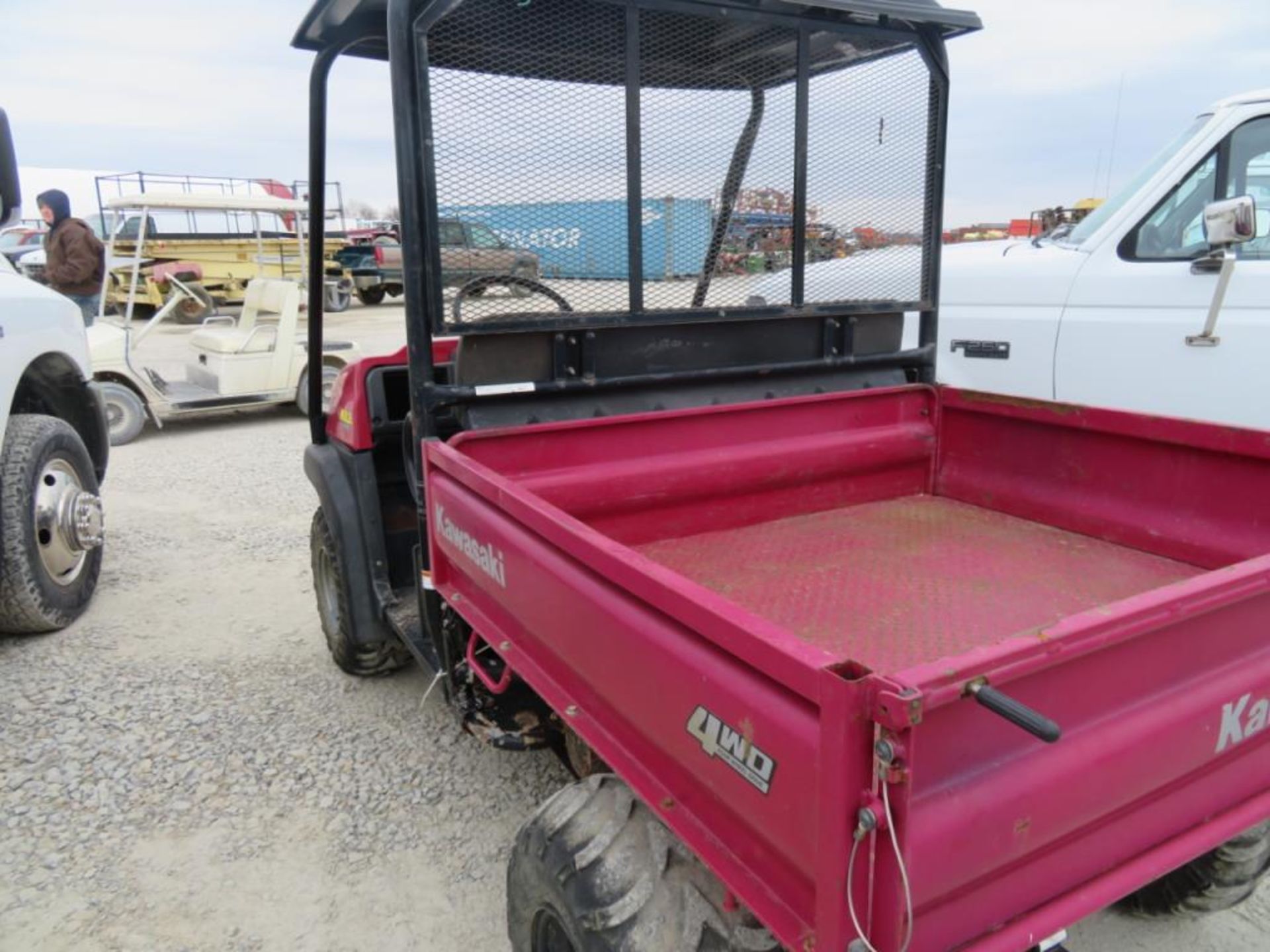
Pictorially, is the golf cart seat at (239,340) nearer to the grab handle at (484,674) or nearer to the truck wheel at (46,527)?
the truck wheel at (46,527)

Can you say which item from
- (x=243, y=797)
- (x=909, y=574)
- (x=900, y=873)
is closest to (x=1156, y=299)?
(x=909, y=574)

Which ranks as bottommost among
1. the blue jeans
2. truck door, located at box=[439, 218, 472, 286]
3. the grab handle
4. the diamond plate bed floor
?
the grab handle

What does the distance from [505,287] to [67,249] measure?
757 cm

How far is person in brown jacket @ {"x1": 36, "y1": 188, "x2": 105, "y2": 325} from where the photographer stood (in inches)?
324

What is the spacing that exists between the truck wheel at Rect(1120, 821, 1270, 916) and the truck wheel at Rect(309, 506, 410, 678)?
252 cm

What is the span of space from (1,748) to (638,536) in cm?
239

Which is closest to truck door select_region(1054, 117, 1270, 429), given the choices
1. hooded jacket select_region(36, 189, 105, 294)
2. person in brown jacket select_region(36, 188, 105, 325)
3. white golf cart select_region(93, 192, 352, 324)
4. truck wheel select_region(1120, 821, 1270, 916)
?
truck wheel select_region(1120, 821, 1270, 916)

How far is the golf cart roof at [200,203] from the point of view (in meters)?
7.95

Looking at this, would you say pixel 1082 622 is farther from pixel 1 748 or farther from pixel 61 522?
pixel 61 522

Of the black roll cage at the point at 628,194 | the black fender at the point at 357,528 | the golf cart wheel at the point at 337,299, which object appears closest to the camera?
the black roll cage at the point at 628,194

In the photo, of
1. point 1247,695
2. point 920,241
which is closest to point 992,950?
point 1247,695

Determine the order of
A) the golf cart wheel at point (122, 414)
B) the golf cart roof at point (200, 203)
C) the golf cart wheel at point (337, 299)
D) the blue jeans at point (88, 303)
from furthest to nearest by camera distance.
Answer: the golf cart wheel at point (337, 299) < the blue jeans at point (88, 303) < the golf cart wheel at point (122, 414) < the golf cart roof at point (200, 203)

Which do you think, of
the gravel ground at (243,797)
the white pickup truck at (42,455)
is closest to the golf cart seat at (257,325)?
the white pickup truck at (42,455)

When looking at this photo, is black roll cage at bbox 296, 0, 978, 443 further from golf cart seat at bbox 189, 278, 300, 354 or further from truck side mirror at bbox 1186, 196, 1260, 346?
golf cart seat at bbox 189, 278, 300, 354
